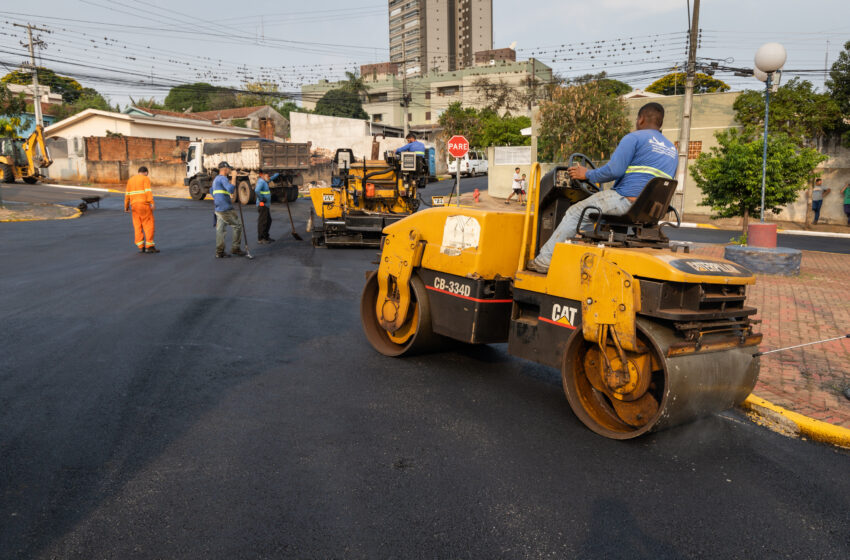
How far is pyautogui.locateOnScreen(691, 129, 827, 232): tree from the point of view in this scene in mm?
12469

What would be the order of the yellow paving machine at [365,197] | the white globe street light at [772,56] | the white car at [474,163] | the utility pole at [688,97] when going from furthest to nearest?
1. the white car at [474,163]
2. the utility pole at [688,97]
3. the yellow paving machine at [365,197]
4. the white globe street light at [772,56]

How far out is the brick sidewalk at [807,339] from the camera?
489 centimetres

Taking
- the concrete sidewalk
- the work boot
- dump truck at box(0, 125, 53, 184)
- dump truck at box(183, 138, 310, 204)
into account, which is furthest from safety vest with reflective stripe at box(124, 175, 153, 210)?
dump truck at box(0, 125, 53, 184)

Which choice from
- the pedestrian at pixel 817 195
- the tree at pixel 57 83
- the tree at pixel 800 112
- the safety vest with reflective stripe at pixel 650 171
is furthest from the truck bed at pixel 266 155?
the tree at pixel 57 83

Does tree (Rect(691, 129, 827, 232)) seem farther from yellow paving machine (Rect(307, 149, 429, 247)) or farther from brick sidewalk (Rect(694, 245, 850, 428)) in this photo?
yellow paving machine (Rect(307, 149, 429, 247))

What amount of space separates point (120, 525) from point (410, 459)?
1.60 m

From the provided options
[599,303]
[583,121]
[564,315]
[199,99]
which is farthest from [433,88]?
[599,303]

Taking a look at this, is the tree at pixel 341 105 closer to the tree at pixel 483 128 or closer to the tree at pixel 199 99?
the tree at pixel 199 99

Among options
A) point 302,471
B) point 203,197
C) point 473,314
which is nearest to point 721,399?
point 473,314

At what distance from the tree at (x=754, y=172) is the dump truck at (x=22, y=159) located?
3609cm

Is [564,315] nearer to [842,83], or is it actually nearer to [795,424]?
[795,424]

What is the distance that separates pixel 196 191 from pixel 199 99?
59648mm

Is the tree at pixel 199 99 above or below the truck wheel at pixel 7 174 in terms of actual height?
above

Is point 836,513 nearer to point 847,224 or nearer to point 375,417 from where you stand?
point 375,417
